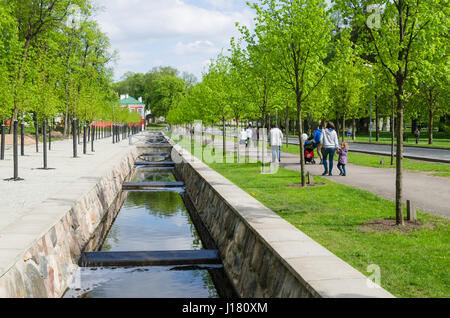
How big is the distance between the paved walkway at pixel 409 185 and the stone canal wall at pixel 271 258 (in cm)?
388

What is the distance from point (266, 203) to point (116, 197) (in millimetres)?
8525

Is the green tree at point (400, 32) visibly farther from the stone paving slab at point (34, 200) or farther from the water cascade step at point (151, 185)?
the water cascade step at point (151, 185)

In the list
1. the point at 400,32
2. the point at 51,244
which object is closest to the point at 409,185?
the point at 400,32

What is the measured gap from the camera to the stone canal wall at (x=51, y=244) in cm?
570

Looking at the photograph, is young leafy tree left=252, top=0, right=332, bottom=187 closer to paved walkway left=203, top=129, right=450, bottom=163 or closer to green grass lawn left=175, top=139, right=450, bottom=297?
green grass lawn left=175, top=139, right=450, bottom=297

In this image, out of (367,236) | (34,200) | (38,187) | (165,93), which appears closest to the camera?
(367,236)

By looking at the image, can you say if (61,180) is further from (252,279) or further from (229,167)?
(252,279)

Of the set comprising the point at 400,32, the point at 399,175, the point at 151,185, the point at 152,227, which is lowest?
the point at 152,227

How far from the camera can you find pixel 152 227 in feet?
43.6

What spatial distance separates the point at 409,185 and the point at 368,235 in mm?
6846

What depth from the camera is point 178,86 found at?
422ft

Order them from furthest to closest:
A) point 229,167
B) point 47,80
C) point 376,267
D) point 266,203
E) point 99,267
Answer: point 47,80, point 229,167, point 266,203, point 99,267, point 376,267

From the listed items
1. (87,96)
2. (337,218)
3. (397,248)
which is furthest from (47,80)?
(397,248)

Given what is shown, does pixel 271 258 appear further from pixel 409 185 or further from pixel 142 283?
pixel 409 185
